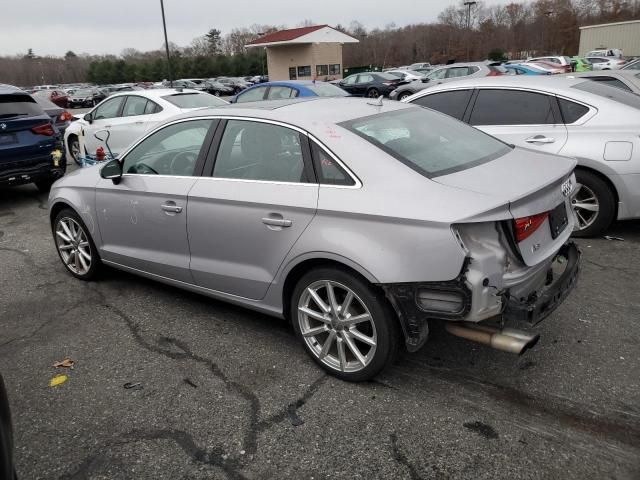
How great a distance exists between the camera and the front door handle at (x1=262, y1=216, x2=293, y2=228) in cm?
321

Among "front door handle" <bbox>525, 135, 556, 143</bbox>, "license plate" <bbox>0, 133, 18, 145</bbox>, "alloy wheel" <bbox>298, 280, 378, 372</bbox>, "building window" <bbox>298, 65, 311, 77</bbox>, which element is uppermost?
"building window" <bbox>298, 65, 311, 77</bbox>

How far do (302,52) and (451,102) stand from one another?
43025 mm

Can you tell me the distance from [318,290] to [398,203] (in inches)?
29.9

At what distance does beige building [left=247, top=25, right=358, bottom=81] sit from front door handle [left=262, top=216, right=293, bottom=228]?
44.4 m

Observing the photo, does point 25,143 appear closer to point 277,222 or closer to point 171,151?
point 171,151

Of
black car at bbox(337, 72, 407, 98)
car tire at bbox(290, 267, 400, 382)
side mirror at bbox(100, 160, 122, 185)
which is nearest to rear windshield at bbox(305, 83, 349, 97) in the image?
side mirror at bbox(100, 160, 122, 185)

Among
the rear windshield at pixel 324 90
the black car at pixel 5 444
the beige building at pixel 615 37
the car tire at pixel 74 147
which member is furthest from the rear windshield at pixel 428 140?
the beige building at pixel 615 37

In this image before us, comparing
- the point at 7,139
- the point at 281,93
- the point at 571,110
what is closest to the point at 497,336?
the point at 571,110

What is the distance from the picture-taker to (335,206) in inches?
119

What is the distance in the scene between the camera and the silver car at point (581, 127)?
509cm

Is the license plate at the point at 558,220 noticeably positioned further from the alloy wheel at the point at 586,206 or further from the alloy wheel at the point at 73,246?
the alloy wheel at the point at 73,246

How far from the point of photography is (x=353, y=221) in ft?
9.66

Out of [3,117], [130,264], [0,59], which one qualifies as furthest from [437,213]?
[0,59]

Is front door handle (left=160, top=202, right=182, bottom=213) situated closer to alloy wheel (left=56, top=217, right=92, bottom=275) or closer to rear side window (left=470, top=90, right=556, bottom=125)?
alloy wheel (left=56, top=217, right=92, bottom=275)
